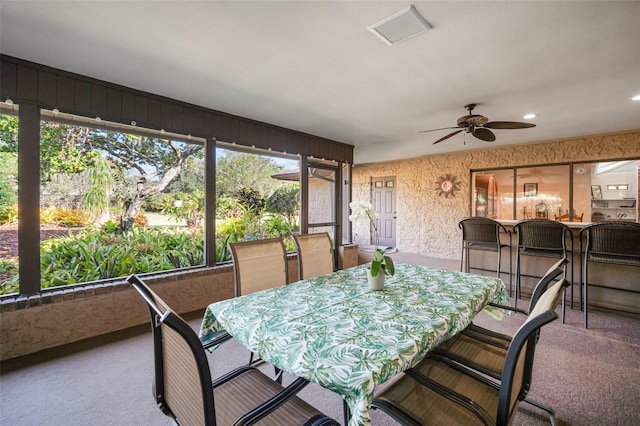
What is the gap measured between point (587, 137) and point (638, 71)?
9.90 feet

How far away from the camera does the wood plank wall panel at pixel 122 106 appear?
7.60 feet

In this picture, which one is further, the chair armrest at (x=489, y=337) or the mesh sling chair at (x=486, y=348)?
the chair armrest at (x=489, y=337)

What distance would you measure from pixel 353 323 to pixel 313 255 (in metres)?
1.23

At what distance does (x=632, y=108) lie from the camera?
133 inches

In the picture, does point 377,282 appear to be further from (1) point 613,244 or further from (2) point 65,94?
(2) point 65,94

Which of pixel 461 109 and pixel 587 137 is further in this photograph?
pixel 587 137

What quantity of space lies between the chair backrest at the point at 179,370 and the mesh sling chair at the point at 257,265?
882 millimetres

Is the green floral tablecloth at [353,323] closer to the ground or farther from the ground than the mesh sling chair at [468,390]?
farther from the ground

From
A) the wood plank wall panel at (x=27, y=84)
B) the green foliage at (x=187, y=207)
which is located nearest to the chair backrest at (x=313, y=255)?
the green foliage at (x=187, y=207)

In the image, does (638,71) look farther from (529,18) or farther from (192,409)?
(192,409)

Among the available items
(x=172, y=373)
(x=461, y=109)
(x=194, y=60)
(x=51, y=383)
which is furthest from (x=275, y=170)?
(x=172, y=373)

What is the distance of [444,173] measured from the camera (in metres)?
6.38

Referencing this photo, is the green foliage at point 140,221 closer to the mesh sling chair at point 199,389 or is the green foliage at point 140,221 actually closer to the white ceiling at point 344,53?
the white ceiling at point 344,53

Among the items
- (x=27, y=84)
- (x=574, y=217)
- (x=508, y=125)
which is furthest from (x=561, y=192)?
(x=27, y=84)
